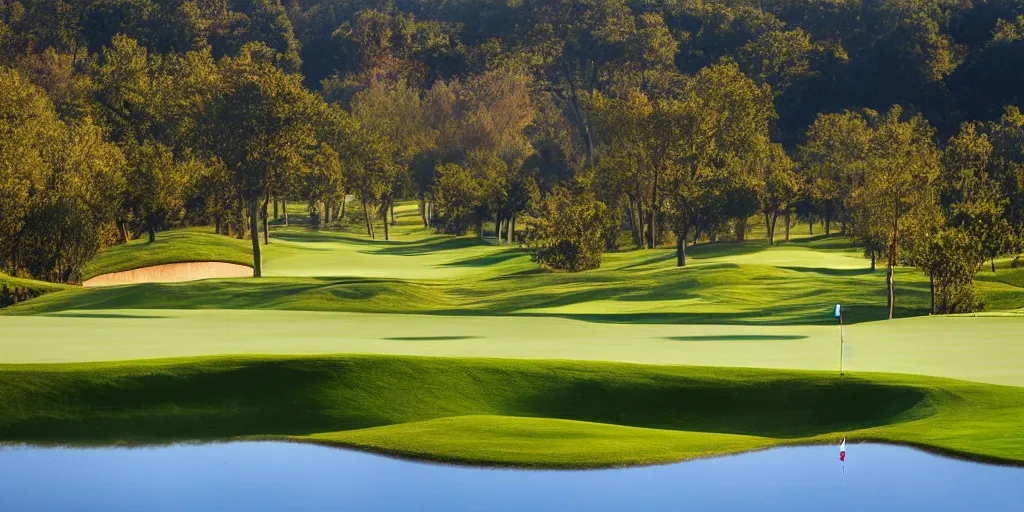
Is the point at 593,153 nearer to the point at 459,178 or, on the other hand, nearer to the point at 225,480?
the point at 459,178

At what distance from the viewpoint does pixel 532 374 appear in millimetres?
26344

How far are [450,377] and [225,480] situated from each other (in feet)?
25.4

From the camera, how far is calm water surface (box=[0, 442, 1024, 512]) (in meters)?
17.1

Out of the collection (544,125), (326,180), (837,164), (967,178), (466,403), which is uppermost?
(544,125)

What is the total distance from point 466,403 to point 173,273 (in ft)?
186

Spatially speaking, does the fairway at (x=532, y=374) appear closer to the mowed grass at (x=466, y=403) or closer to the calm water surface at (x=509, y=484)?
the mowed grass at (x=466, y=403)

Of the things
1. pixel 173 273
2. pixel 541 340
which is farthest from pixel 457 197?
pixel 541 340

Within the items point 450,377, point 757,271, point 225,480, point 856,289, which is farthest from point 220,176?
point 225,480

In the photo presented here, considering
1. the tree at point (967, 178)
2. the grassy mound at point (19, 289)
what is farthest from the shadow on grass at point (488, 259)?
the grassy mound at point (19, 289)

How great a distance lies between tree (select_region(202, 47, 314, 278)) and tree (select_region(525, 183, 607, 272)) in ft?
44.3

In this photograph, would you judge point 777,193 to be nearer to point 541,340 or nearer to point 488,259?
point 488,259

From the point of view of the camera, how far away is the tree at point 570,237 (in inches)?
2891

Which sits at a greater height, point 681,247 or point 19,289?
point 681,247

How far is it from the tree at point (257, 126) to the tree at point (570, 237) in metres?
13.5
